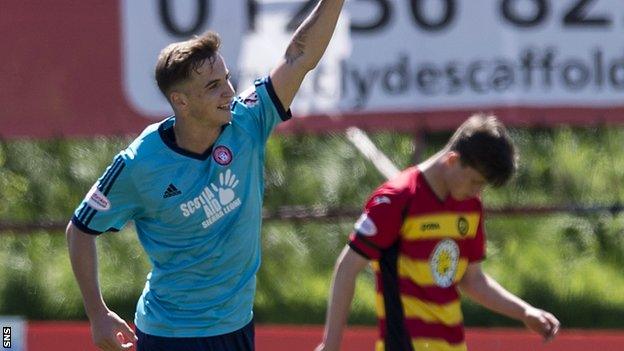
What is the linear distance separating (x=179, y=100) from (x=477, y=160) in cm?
94

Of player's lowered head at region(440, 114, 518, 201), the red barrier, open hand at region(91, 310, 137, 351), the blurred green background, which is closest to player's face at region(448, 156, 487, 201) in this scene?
player's lowered head at region(440, 114, 518, 201)

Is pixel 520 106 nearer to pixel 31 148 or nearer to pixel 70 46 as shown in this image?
pixel 70 46

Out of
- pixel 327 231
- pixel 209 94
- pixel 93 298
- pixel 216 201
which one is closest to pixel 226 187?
pixel 216 201

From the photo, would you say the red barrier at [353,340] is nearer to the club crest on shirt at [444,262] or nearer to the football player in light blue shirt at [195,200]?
the club crest on shirt at [444,262]

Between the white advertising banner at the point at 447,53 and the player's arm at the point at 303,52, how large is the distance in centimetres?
300

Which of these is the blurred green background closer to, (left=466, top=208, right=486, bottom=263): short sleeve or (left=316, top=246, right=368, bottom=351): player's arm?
(left=466, top=208, right=486, bottom=263): short sleeve

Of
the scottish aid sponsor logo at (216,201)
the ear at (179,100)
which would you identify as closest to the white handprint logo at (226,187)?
the scottish aid sponsor logo at (216,201)

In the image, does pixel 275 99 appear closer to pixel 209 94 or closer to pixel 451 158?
pixel 209 94

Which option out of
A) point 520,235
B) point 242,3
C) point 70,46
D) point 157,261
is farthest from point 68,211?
point 157,261

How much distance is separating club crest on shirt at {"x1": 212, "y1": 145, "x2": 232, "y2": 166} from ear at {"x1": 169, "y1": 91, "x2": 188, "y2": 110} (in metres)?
0.16

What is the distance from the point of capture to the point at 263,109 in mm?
4141

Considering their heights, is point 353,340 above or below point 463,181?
below

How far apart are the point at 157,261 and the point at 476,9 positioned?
3.46m

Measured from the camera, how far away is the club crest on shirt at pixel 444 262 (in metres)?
4.32
